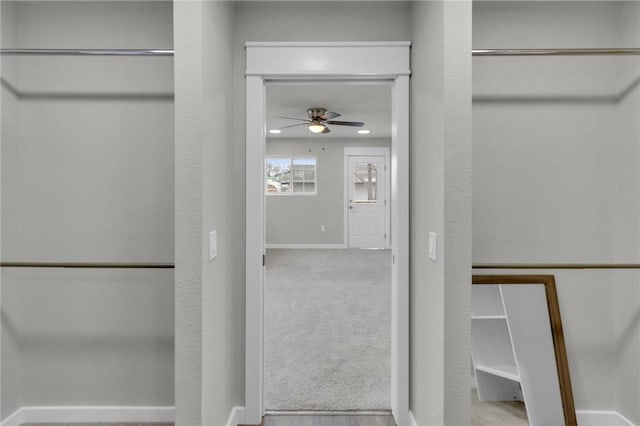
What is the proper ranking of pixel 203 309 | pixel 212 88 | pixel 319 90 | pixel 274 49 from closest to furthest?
pixel 203 309 < pixel 212 88 < pixel 274 49 < pixel 319 90

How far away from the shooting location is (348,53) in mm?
1996

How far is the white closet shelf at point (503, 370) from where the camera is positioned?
1859 millimetres

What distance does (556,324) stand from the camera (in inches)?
77.2

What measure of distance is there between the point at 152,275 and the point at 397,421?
5.35 feet

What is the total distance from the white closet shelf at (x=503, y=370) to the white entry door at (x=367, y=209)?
6.20 metres

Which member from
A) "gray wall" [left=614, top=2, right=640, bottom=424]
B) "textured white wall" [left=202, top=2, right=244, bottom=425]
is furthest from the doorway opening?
"gray wall" [left=614, top=2, right=640, bottom=424]

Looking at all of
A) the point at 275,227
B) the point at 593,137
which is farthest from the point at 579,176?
the point at 275,227

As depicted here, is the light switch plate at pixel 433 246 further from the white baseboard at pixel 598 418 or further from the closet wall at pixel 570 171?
the white baseboard at pixel 598 418

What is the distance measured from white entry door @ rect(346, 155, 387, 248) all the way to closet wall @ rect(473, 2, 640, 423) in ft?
19.6

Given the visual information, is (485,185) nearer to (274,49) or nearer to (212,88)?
(274,49)

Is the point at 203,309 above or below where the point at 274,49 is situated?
below

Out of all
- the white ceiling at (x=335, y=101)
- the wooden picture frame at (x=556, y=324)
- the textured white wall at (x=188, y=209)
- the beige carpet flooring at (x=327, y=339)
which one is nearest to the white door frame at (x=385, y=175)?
the white ceiling at (x=335, y=101)

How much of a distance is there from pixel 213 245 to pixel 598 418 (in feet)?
7.76

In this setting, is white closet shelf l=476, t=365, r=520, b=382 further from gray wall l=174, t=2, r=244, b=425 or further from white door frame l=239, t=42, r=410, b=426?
gray wall l=174, t=2, r=244, b=425
